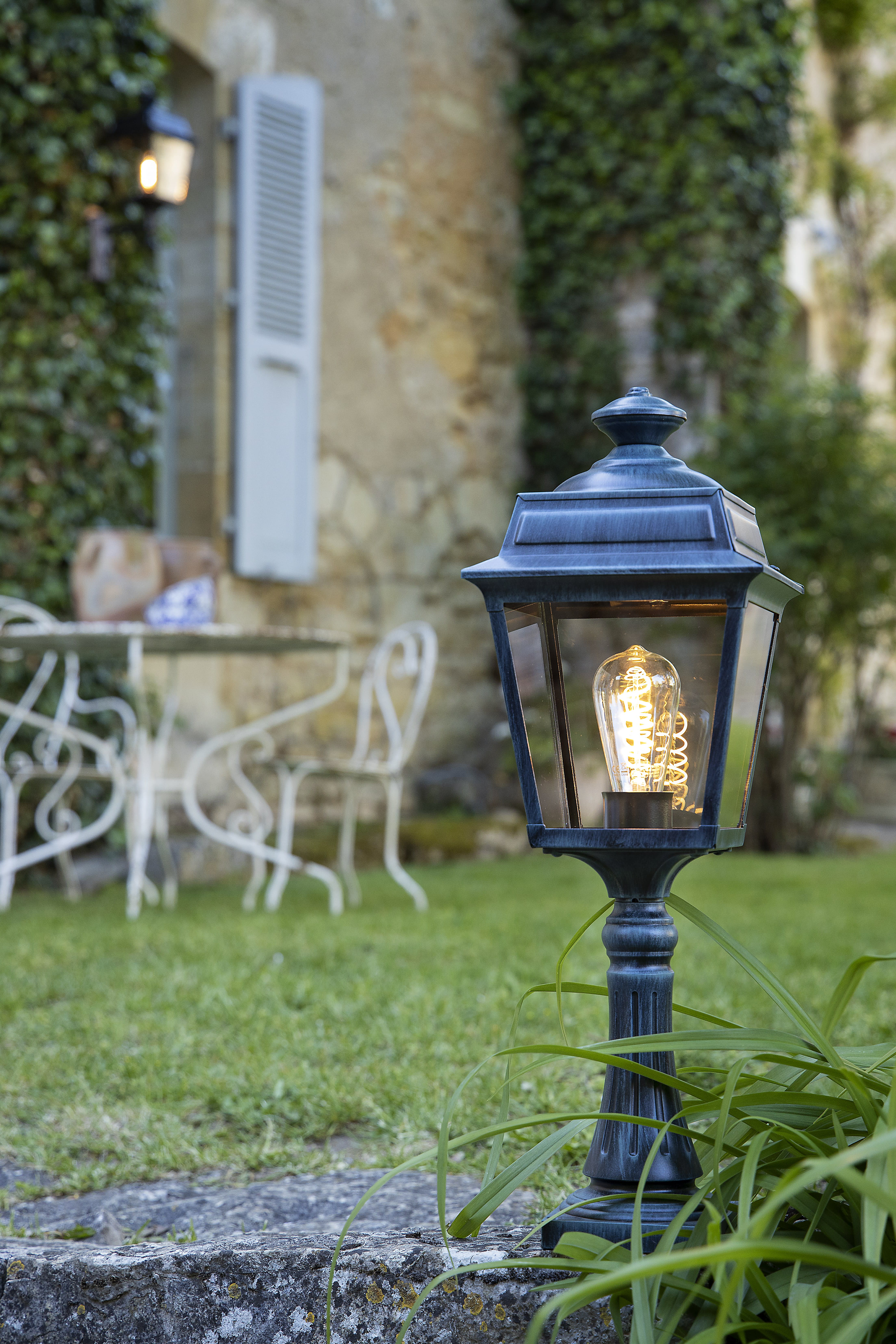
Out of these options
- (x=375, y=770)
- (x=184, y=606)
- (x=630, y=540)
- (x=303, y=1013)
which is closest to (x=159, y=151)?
(x=184, y=606)

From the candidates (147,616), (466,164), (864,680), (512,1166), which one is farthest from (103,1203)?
(864,680)

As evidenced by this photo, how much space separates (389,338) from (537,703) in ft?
17.6

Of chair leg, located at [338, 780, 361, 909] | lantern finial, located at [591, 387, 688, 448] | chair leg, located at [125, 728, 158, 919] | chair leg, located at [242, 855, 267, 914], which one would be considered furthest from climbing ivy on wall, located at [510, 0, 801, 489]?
lantern finial, located at [591, 387, 688, 448]

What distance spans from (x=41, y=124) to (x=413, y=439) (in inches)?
95.4

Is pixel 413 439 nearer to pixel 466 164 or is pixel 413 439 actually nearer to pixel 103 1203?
pixel 466 164

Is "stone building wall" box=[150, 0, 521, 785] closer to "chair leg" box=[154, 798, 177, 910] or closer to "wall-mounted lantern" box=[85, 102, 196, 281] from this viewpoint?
"wall-mounted lantern" box=[85, 102, 196, 281]

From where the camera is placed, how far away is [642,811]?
115 centimetres

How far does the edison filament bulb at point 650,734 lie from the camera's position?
3.78ft

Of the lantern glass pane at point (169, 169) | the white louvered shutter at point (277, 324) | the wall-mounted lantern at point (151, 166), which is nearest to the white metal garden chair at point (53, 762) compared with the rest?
the white louvered shutter at point (277, 324)

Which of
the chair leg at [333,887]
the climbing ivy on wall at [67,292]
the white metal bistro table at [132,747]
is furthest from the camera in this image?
the climbing ivy on wall at [67,292]

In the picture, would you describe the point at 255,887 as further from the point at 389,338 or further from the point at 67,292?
the point at 389,338

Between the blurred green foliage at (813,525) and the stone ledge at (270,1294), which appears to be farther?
the blurred green foliage at (813,525)

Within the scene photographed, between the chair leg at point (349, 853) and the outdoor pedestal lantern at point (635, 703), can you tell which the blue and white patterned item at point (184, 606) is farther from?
the outdoor pedestal lantern at point (635, 703)

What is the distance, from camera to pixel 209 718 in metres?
5.30
